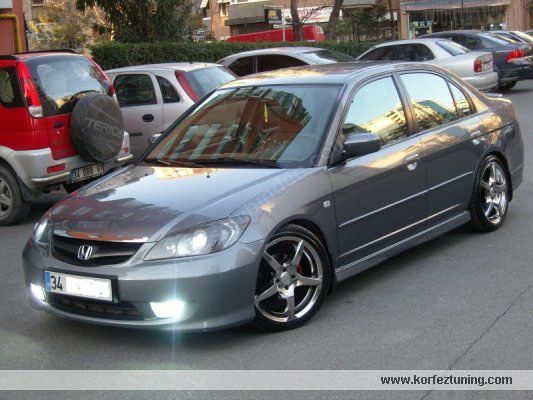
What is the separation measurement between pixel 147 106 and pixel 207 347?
7231 mm

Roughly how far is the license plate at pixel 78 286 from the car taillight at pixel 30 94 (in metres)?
3.87

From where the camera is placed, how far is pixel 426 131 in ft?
18.9

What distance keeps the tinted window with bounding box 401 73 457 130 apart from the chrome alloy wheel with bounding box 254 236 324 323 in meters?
1.75

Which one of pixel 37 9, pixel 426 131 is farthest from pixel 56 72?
pixel 37 9

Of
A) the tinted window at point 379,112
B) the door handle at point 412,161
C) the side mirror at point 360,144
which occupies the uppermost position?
the tinted window at point 379,112

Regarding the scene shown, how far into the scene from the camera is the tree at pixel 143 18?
19188 mm

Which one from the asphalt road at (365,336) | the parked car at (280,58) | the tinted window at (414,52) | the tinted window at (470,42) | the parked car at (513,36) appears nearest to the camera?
the asphalt road at (365,336)

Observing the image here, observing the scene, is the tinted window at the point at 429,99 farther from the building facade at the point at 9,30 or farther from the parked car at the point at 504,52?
the parked car at the point at 504,52

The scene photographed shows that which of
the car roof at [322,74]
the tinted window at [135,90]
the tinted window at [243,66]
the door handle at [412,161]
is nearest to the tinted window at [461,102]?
the car roof at [322,74]

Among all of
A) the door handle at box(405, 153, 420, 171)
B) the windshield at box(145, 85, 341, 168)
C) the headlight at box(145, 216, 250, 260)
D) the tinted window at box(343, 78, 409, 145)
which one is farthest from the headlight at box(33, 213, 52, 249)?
the door handle at box(405, 153, 420, 171)

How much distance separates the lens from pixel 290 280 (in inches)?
175

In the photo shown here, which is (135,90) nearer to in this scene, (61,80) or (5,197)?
(61,80)

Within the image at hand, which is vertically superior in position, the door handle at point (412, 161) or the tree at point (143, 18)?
the tree at point (143, 18)

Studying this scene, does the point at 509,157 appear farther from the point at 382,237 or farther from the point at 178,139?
the point at 178,139
